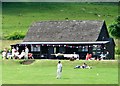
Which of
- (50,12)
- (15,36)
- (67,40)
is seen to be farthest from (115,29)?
(50,12)

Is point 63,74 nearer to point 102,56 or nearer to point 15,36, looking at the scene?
point 102,56

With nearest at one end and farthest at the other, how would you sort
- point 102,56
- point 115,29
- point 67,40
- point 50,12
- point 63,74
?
point 63,74
point 102,56
point 67,40
point 115,29
point 50,12

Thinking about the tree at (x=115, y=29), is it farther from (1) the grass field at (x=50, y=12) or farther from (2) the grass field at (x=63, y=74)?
(2) the grass field at (x=63, y=74)

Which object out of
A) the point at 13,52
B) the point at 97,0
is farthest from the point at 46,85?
the point at 97,0

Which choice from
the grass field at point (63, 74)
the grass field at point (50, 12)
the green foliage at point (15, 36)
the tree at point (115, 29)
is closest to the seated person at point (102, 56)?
the grass field at point (63, 74)

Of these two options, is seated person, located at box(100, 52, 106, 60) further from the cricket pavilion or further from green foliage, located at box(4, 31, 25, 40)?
green foliage, located at box(4, 31, 25, 40)

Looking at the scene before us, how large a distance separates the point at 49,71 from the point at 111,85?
38.8ft

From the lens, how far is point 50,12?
12544 cm

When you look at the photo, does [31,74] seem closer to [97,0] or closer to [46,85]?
[46,85]

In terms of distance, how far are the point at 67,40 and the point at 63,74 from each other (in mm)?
24888

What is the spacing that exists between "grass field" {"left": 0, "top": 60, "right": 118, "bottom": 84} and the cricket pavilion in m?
9.36

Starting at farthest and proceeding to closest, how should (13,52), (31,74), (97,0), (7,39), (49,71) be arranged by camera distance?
1. (97,0)
2. (7,39)
3. (13,52)
4. (49,71)
5. (31,74)

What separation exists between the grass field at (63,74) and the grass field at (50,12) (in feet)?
173

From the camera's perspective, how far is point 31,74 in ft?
147
